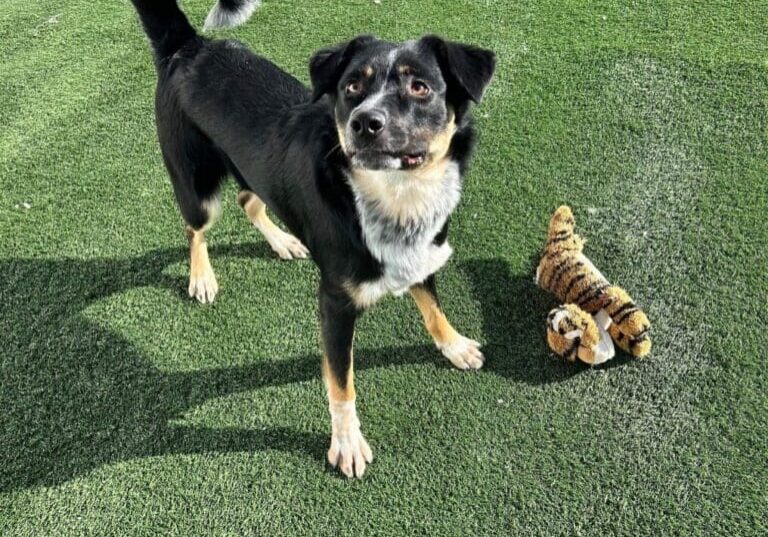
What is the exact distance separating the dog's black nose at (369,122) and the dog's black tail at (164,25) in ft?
4.90

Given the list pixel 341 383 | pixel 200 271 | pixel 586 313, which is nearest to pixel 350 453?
pixel 341 383

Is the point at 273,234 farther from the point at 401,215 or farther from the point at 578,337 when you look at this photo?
→ the point at 578,337

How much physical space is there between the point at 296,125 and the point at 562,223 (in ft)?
5.10

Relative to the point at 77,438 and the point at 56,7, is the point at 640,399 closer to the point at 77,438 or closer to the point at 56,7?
the point at 77,438

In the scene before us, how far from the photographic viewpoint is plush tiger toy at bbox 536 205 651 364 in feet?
10.2

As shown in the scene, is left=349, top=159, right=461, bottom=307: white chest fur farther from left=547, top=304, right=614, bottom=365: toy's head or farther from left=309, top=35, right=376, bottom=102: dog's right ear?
left=547, top=304, right=614, bottom=365: toy's head

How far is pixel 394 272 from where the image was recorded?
2.69 meters

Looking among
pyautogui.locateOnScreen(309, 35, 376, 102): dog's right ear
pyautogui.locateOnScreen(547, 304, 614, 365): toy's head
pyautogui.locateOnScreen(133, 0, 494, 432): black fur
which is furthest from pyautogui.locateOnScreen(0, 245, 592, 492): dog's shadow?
pyautogui.locateOnScreen(309, 35, 376, 102): dog's right ear

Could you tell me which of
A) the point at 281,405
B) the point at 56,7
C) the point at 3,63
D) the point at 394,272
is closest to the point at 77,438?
the point at 281,405

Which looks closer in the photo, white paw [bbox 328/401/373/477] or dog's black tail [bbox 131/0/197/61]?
white paw [bbox 328/401/373/477]

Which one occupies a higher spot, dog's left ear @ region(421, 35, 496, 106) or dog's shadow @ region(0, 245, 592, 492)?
dog's left ear @ region(421, 35, 496, 106)

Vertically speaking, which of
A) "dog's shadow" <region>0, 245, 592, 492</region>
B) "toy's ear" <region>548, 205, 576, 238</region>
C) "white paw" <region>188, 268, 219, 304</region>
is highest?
"toy's ear" <region>548, 205, 576, 238</region>

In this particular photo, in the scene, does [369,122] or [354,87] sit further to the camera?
[354,87]

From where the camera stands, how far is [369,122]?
2213 millimetres
